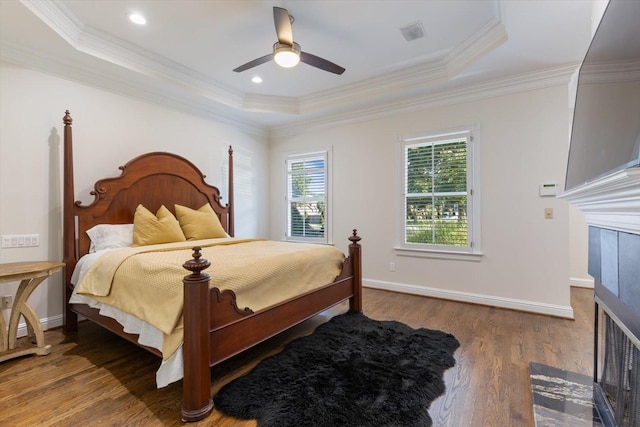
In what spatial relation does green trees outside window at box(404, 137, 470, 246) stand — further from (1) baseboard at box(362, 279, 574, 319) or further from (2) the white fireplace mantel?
(2) the white fireplace mantel

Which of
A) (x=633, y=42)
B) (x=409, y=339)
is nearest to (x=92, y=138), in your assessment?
(x=409, y=339)

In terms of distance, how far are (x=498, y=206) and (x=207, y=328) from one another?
3267mm

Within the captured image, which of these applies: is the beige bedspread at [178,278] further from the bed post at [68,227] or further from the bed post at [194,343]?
the bed post at [68,227]

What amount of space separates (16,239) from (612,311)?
4.21m

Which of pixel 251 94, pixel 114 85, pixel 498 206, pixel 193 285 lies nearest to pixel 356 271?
pixel 498 206

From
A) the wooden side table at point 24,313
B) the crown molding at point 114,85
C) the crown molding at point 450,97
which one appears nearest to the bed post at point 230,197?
the crown molding at point 114,85

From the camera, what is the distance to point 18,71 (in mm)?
2678

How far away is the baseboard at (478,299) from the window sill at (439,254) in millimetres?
402

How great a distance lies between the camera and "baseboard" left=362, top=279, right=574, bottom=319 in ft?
10.2

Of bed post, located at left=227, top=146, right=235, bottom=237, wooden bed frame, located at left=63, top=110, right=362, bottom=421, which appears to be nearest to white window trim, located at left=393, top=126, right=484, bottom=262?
wooden bed frame, located at left=63, top=110, right=362, bottom=421

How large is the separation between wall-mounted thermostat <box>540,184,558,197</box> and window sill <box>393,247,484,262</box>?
90 cm

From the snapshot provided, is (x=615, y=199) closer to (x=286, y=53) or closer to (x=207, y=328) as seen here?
(x=207, y=328)

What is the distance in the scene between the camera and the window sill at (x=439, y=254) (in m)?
3.58

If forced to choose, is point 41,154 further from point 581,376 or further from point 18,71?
point 581,376
